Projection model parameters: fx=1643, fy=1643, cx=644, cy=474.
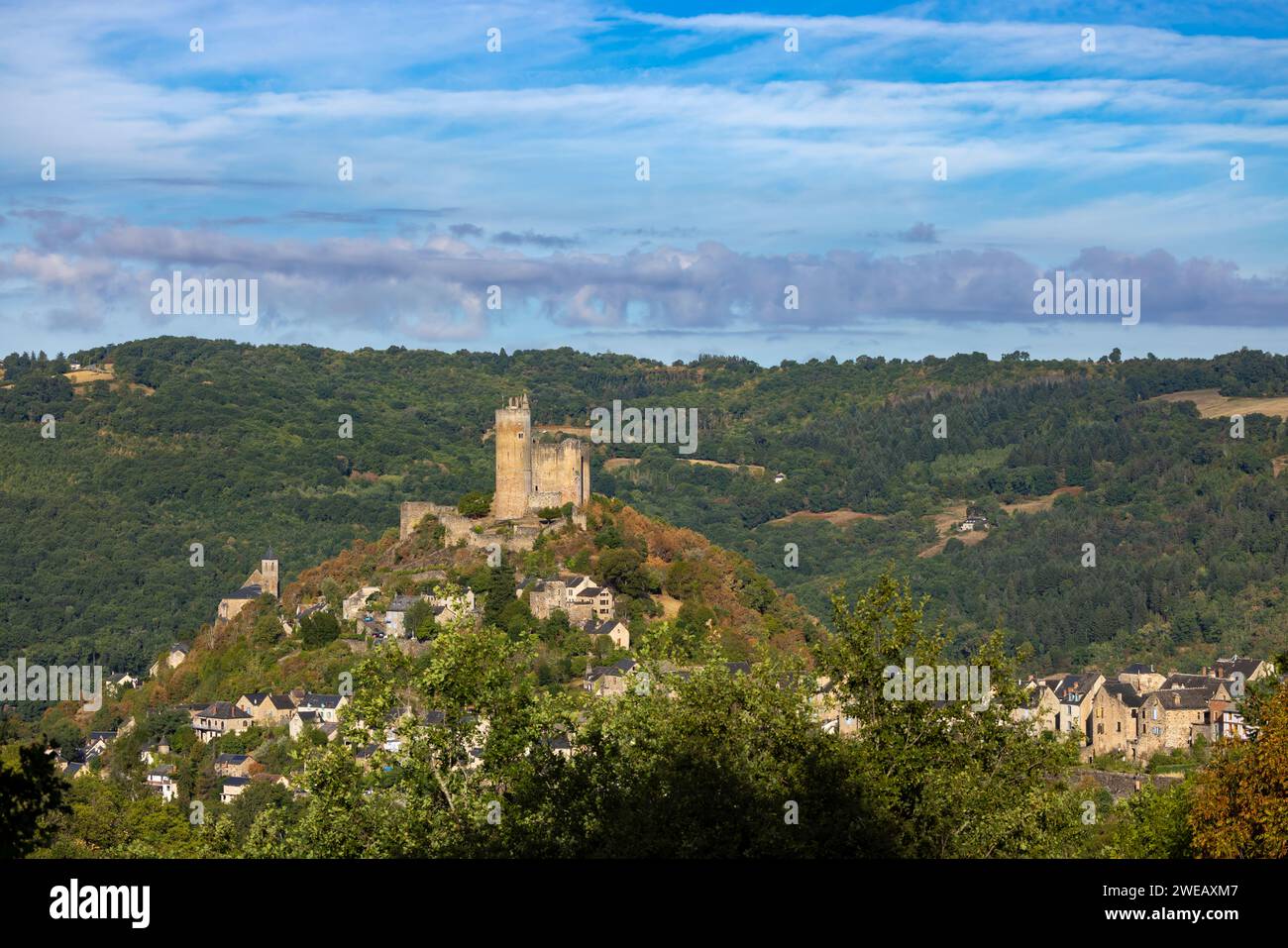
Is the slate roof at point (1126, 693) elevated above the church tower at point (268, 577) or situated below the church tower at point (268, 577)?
below

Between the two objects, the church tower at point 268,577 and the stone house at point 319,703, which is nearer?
the stone house at point 319,703

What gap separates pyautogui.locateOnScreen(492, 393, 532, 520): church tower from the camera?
7981 centimetres

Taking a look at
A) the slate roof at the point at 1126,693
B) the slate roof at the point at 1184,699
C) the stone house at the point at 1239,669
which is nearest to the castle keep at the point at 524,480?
the slate roof at the point at 1126,693

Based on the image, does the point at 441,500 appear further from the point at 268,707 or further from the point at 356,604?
the point at 268,707

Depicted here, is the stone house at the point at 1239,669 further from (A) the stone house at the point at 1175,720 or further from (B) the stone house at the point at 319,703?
(B) the stone house at the point at 319,703

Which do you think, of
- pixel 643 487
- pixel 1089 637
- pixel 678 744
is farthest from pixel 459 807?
pixel 643 487

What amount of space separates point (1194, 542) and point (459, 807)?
14769cm

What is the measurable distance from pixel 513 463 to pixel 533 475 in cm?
138

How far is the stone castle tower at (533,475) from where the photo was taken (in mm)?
80812

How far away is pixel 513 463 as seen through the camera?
80938 millimetres

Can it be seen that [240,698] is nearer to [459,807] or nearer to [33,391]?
[459,807]

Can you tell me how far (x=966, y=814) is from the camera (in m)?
23.4

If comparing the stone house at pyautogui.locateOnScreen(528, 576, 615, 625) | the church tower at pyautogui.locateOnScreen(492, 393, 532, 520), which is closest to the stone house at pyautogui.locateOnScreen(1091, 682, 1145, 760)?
the stone house at pyautogui.locateOnScreen(528, 576, 615, 625)

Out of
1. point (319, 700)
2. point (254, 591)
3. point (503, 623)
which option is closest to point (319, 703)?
point (319, 700)
